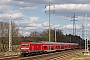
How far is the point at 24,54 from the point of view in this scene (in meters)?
52.9

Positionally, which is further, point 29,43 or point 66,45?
point 66,45

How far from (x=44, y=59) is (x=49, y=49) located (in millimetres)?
25939

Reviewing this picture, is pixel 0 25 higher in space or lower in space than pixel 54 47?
higher

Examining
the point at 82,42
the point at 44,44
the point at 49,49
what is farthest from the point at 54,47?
the point at 82,42

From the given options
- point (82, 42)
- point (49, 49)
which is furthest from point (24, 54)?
point (82, 42)

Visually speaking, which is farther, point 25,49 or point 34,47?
point 34,47

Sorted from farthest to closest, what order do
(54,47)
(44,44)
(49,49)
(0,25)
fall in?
(0,25)
(54,47)
(49,49)
(44,44)

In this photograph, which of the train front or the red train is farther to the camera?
the red train

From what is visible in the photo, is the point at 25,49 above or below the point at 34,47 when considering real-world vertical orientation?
below

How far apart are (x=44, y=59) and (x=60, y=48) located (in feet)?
142

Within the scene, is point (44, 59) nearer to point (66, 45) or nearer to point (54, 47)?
point (54, 47)

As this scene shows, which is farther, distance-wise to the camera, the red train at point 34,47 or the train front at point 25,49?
the red train at point 34,47

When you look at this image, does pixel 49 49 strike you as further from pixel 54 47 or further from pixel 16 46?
pixel 16 46

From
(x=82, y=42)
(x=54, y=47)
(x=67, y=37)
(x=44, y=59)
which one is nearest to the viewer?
(x=44, y=59)
